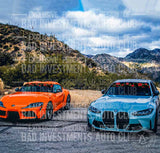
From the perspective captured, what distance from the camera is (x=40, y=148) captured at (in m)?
4.40

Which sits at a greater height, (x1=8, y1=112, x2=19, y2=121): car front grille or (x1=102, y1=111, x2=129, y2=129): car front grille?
(x1=102, y1=111, x2=129, y2=129): car front grille

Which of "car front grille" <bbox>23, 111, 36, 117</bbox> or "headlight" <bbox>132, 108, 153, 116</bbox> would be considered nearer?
"headlight" <bbox>132, 108, 153, 116</bbox>

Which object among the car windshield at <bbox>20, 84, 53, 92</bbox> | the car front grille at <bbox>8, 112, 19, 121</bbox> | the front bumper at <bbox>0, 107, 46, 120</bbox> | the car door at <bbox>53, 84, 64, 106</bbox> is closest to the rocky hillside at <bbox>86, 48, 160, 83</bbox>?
the car door at <bbox>53, 84, 64, 106</bbox>

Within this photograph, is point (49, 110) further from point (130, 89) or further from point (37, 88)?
point (130, 89)

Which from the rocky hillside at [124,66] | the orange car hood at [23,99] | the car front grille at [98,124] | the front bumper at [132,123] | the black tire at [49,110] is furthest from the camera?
the rocky hillside at [124,66]

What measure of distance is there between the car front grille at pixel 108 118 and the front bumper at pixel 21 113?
2.30 metres

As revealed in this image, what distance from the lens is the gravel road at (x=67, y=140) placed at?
4.36 meters

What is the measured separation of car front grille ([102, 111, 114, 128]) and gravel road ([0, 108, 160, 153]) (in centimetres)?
32

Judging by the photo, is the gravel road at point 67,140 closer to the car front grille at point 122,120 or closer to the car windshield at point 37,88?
the car front grille at point 122,120

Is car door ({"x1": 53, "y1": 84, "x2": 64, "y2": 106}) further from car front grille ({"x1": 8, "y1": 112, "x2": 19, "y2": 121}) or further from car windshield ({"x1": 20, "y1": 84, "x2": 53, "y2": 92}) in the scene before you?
car front grille ({"x1": 8, "y1": 112, "x2": 19, "y2": 121})

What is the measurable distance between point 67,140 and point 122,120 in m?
1.43

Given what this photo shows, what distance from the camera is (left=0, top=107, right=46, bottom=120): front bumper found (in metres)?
6.39

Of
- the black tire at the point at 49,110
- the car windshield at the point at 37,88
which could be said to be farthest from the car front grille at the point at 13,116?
the car windshield at the point at 37,88

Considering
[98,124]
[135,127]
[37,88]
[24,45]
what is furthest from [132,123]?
[24,45]
